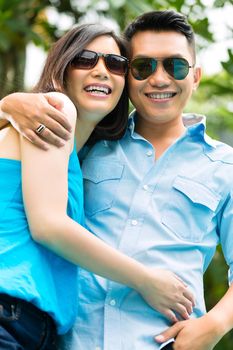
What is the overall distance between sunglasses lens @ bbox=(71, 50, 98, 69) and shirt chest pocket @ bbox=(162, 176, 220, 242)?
57cm

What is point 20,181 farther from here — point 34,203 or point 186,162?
point 186,162

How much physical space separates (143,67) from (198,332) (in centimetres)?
106

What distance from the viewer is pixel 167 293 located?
2.46 metres

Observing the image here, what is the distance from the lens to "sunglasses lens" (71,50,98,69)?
271 cm

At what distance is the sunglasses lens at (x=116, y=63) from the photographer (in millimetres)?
2751

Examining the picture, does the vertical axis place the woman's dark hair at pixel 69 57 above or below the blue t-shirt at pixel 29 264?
above

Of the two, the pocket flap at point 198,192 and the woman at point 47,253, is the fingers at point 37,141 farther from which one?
the pocket flap at point 198,192

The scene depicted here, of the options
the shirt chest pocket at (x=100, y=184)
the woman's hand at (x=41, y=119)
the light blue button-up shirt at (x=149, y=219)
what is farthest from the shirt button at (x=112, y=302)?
the woman's hand at (x=41, y=119)

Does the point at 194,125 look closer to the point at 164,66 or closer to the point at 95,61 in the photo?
the point at 164,66

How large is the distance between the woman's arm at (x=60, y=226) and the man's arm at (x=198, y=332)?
0.18 metres

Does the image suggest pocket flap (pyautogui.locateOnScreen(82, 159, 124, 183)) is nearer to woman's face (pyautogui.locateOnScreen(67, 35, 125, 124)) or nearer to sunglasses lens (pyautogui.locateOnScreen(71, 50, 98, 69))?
woman's face (pyautogui.locateOnScreen(67, 35, 125, 124))

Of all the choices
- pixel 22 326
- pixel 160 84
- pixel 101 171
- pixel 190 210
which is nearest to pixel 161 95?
pixel 160 84

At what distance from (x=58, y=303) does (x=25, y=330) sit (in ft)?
Answer: 0.54

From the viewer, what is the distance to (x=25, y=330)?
2283 mm
